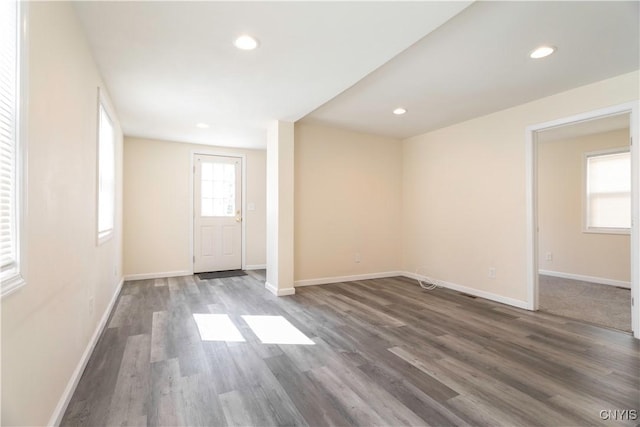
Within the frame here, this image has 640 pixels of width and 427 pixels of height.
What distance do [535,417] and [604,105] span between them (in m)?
2.95

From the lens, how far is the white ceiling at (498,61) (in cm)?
195

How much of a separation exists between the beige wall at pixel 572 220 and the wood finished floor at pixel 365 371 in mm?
2497

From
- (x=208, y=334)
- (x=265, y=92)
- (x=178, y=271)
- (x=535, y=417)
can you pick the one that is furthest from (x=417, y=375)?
(x=178, y=271)

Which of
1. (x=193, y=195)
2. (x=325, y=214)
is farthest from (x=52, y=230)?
(x=193, y=195)

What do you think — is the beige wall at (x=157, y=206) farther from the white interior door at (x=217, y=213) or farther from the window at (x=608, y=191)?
the window at (x=608, y=191)

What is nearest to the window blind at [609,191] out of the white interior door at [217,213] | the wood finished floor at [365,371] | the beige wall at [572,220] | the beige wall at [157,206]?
the beige wall at [572,220]

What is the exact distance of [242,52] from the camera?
2.26 metres

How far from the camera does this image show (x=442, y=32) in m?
2.10

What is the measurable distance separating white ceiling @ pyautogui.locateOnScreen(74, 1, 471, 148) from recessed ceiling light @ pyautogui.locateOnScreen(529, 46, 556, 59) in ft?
3.56

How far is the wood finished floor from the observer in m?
1.63

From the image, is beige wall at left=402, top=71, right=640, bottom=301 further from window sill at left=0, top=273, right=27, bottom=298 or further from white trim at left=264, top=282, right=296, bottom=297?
window sill at left=0, top=273, right=27, bottom=298

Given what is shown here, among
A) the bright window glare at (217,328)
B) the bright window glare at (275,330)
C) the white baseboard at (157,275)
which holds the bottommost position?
the bright window glare at (275,330)

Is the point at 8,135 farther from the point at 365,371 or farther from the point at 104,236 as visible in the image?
the point at 365,371

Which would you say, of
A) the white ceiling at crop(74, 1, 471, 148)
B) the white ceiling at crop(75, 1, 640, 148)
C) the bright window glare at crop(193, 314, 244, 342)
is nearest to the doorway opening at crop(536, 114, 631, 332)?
the white ceiling at crop(75, 1, 640, 148)
